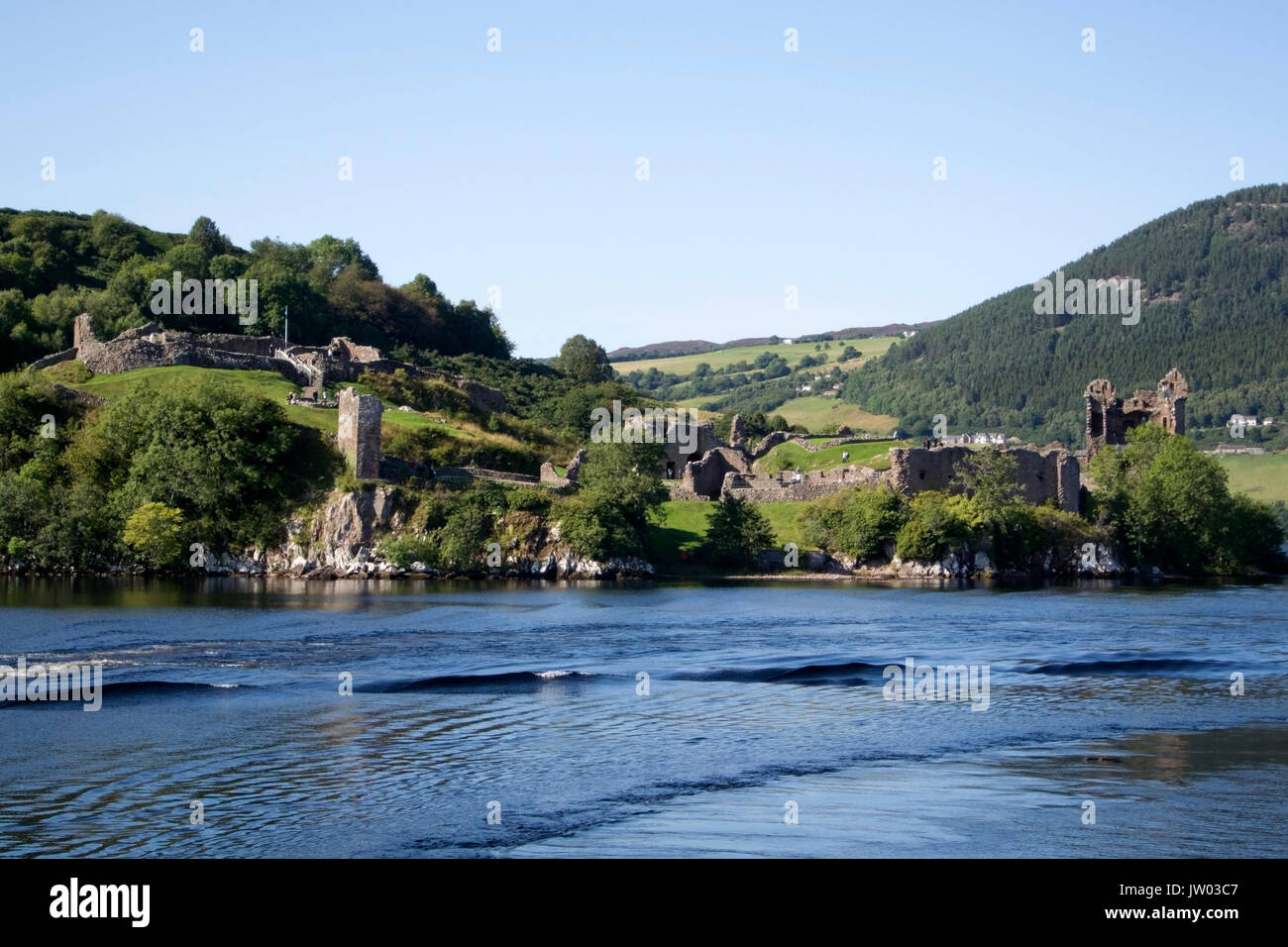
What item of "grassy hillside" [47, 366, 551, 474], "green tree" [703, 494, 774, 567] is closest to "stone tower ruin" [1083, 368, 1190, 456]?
"green tree" [703, 494, 774, 567]

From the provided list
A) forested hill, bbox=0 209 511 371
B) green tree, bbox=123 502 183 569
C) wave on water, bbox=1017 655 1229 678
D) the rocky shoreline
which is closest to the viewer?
wave on water, bbox=1017 655 1229 678

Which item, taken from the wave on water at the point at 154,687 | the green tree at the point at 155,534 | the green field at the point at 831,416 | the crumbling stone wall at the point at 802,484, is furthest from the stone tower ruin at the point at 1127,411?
the green field at the point at 831,416

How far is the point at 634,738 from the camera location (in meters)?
22.3

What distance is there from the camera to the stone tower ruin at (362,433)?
197 feet

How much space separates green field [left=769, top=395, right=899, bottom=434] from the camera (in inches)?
6801

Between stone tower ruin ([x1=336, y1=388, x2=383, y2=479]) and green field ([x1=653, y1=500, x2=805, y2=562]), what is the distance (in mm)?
13666

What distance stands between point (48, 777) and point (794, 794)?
10.2 meters

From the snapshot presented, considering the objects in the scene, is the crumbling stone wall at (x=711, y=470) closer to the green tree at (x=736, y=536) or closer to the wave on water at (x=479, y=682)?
the green tree at (x=736, y=536)

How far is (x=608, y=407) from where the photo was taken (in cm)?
9156

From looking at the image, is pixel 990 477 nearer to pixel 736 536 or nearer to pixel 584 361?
pixel 736 536

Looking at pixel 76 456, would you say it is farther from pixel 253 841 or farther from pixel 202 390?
pixel 253 841

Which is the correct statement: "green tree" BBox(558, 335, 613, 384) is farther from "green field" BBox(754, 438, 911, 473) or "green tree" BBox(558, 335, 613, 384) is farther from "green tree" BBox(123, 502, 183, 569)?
"green tree" BBox(123, 502, 183, 569)

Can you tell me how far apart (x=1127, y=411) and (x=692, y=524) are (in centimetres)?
4194

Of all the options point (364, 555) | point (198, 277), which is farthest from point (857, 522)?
point (198, 277)
